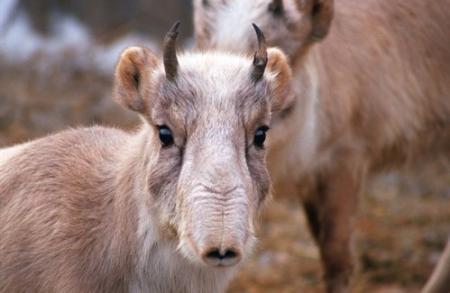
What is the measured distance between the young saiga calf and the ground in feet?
9.22

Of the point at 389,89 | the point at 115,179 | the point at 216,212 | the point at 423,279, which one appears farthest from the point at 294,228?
the point at 216,212

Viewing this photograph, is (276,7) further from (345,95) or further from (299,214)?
(299,214)

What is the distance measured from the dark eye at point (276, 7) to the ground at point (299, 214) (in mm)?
1643

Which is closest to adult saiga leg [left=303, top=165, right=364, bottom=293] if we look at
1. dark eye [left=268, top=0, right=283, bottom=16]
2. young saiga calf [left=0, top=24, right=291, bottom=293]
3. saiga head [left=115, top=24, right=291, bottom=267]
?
dark eye [left=268, top=0, right=283, bottom=16]

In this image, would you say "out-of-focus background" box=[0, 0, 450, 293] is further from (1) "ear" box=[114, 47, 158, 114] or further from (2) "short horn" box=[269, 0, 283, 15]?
(1) "ear" box=[114, 47, 158, 114]

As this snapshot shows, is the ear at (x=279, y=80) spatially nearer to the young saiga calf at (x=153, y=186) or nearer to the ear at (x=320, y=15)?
the young saiga calf at (x=153, y=186)

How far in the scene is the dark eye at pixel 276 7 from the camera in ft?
17.3

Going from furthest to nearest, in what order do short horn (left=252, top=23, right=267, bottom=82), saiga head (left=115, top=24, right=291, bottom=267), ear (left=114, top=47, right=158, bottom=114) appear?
ear (left=114, top=47, right=158, bottom=114) → short horn (left=252, top=23, right=267, bottom=82) → saiga head (left=115, top=24, right=291, bottom=267)

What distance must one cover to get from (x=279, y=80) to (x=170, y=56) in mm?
442

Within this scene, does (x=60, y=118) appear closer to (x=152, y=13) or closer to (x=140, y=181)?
(x=152, y=13)

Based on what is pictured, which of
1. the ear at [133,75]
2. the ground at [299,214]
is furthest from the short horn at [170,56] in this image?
the ground at [299,214]

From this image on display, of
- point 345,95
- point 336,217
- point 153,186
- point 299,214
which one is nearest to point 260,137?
point 153,186

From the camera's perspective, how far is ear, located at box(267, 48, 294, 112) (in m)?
3.86

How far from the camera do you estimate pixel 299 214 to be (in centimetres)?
798
